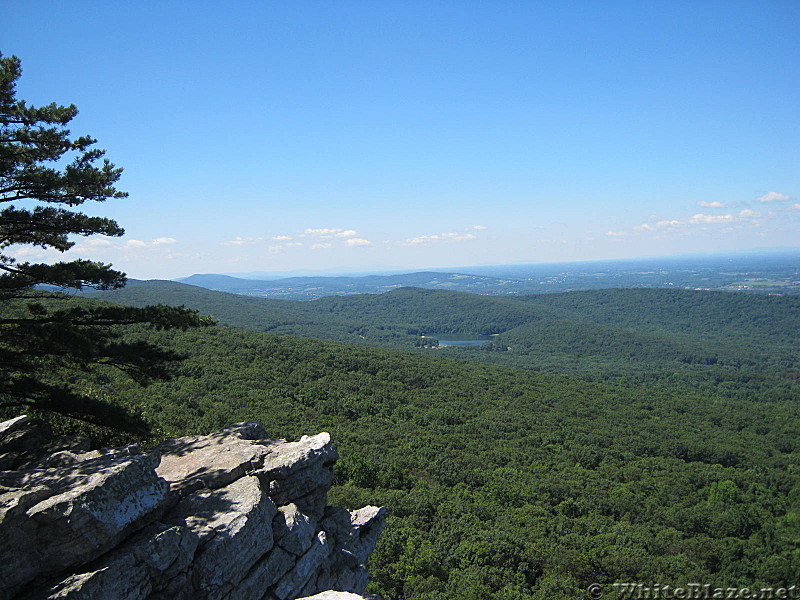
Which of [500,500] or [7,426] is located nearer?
[7,426]

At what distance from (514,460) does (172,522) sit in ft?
130

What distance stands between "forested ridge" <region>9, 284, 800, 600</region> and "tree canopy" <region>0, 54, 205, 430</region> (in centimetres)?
471

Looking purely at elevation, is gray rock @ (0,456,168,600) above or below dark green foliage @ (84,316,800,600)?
above

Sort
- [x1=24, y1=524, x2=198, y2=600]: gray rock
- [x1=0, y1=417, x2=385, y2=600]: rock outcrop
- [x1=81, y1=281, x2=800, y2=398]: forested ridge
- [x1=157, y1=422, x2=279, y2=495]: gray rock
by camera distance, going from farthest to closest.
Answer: [x1=81, y1=281, x2=800, y2=398]: forested ridge
[x1=157, y1=422, x2=279, y2=495]: gray rock
[x1=0, y1=417, x2=385, y2=600]: rock outcrop
[x1=24, y1=524, x2=198, y2=600]: gray rock

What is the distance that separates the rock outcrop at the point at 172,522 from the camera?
744 centimetres

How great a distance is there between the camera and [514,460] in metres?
43.5

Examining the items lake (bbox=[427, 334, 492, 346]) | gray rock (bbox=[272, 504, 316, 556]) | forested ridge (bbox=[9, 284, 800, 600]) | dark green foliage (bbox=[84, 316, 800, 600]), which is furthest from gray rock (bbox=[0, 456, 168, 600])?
lake (bbox=[427, 334, 492, 346])

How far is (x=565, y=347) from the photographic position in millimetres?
141750

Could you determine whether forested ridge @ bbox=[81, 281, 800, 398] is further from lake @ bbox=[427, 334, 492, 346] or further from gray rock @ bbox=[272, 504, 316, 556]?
gray rock @ bbox=[272, 504, 316, 556]

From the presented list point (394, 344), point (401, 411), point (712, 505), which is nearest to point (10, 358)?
point (401, 411)

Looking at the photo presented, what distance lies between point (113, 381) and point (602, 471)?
44083mm

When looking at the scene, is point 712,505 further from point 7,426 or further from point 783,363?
point 783,363

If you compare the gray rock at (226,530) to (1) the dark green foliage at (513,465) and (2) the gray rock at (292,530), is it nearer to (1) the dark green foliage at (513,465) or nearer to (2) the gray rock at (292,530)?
(2) the gray rock at (292,530)

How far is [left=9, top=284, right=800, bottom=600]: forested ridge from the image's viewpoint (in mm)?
25469
